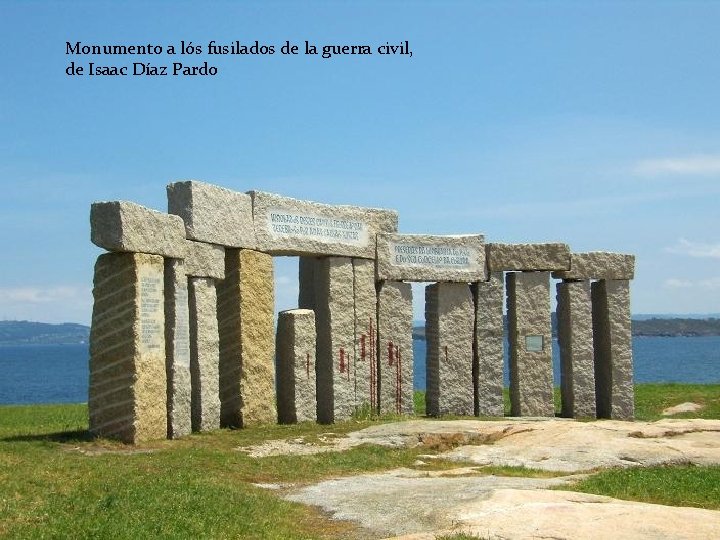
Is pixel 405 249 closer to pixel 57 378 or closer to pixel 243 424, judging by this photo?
pixel 243 424

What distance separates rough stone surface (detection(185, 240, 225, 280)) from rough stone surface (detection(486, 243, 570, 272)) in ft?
22.0

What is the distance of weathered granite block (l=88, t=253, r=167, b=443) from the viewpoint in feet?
48.8

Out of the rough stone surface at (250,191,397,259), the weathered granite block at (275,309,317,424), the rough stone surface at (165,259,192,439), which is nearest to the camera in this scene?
the rough stone surface at (165,259,192,439)

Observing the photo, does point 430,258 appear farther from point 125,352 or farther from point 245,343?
point 125,352

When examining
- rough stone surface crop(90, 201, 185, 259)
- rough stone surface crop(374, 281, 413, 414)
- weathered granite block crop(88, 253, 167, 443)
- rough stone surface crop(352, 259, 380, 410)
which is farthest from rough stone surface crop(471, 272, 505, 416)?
weathered granite block crop(88, 253, 167, 443)

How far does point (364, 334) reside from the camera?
20094 mm

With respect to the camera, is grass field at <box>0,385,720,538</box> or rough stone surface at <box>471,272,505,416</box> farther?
rough stone surface at <box>471,272,505,416</box>

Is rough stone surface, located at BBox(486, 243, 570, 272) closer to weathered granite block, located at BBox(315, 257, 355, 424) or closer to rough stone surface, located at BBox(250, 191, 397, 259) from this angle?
rough stone surface, located at BBox(250, 191, 397, 259)

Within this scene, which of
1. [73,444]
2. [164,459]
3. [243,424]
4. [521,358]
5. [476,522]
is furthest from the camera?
[521,358]

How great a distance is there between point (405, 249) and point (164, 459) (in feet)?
28.8

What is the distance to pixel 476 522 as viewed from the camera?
29.3 ft

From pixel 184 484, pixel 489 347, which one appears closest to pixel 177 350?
pixel 184 484

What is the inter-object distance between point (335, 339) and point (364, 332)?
0.82 m

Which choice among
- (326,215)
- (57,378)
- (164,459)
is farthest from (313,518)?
(57,378)
